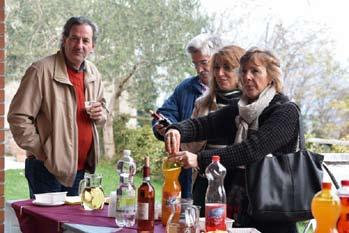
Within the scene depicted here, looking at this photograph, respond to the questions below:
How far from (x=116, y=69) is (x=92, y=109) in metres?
3.61

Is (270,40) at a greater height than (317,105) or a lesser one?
greater

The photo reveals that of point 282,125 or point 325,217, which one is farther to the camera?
point 282,125

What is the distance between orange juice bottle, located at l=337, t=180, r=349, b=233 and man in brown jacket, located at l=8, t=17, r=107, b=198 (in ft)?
5.62

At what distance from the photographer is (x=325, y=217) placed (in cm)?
159

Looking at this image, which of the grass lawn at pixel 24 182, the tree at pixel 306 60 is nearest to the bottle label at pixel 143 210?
the grass lawn at pixel 24 182

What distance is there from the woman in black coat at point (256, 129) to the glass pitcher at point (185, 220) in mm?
360

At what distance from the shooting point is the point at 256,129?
2.29 metres

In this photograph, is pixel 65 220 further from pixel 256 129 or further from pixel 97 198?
pixel 256 129

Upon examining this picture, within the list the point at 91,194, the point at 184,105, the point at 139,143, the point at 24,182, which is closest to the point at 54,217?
the point at 91,194

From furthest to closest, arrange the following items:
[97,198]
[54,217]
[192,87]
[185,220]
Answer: [192,87] → [97,198] → [54,217] → [185,220]

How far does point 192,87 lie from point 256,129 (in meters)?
1.08

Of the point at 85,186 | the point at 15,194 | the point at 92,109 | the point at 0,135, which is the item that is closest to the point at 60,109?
the point at 92,109

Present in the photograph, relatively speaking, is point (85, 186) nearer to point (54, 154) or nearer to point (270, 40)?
point (54, 154)

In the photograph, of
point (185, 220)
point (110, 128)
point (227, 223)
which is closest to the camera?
point (185, 220)
